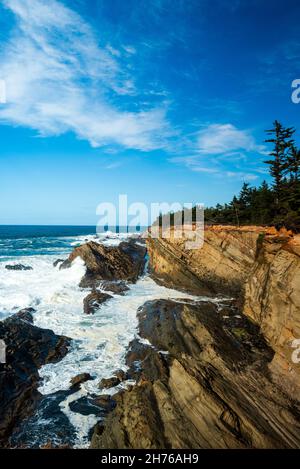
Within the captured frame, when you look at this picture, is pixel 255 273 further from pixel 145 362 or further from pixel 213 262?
pixel 145 362

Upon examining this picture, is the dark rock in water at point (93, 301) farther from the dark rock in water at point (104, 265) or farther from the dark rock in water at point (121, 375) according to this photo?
the dark rock in water at point (121, 375)

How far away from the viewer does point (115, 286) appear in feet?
88.4

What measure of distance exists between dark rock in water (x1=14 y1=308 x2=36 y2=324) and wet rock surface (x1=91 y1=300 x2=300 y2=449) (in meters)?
8.74

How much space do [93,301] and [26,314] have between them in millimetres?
4975

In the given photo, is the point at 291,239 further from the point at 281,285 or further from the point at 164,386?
the point at 164,386

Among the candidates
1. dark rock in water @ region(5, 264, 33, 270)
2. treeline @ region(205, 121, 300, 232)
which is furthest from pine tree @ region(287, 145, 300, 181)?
dark rock in water @ region(5, 264, 33, 270)

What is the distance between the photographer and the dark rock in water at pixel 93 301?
21.4 meters

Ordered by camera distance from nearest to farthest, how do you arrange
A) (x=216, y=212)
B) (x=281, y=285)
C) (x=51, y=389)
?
(x=51, y=389) < (x=281, y=285) < (x=216, y=212)

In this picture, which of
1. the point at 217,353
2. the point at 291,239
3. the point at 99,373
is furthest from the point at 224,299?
the point at 99,373

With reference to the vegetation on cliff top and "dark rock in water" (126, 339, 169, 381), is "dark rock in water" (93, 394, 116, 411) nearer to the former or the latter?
"dark rock in water" (126, 339, 169, 381)

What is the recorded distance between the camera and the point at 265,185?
106 feet

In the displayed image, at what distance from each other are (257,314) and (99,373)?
33.4 ft

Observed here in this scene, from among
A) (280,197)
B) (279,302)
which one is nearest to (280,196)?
(280,197)

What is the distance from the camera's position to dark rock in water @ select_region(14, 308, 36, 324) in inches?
774
